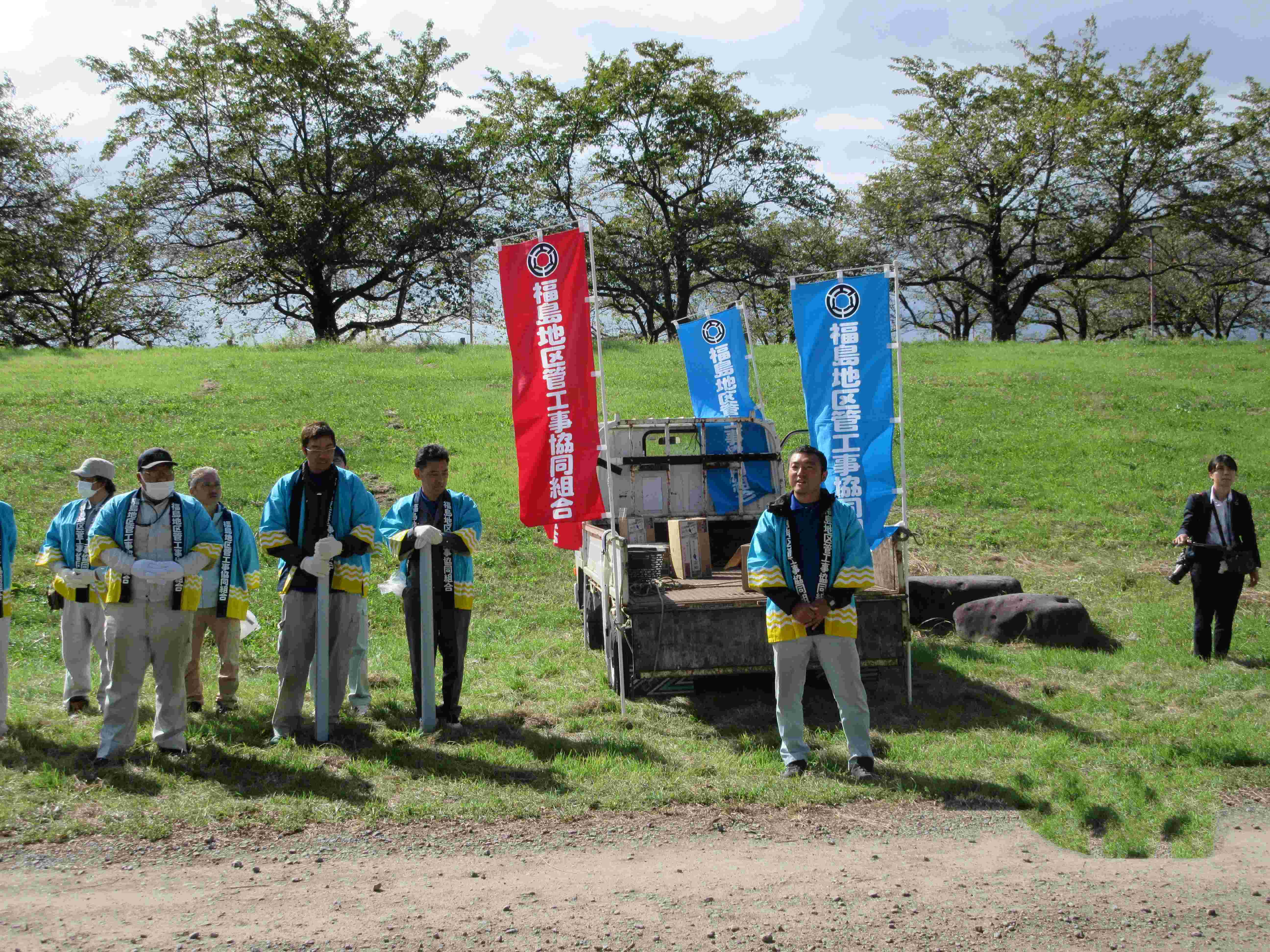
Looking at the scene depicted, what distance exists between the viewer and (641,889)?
433 cm

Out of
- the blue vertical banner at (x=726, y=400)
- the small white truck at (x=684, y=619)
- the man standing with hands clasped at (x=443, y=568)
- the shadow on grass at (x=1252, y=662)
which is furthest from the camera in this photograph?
the blue vertical banner at (x=726, y=400)

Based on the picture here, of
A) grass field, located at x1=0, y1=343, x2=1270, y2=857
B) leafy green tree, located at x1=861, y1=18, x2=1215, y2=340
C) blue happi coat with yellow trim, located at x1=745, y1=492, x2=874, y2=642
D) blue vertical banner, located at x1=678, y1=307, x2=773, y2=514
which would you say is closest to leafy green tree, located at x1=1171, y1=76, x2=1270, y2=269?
leafy green tree, located at x1=861, y1=18, x2=1215, y2=340

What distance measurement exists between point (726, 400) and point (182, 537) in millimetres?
6874

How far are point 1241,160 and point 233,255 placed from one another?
33228 mm

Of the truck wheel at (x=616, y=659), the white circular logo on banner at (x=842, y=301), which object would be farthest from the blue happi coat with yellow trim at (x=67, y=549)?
the white circular logo on banner at (x=842, y=301)

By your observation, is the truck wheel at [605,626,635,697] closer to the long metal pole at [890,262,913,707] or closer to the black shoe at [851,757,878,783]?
the black shoe at [851,757,878,783]

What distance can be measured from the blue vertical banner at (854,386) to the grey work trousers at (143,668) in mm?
4754

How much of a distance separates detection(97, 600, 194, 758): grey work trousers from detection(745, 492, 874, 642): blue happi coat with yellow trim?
3.49 meters

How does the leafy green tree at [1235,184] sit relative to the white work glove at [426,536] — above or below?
above

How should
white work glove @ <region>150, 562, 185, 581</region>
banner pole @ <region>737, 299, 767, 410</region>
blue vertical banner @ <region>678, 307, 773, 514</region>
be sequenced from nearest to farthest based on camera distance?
1. white work glove @ <region>150, 562, 185, 581</region>
2. blue vertical banner @ <region>678, 307, 773, 514</region>
3. banner pole @ <region>737, 299, 767, 410</region>

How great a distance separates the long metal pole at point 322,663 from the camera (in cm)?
634

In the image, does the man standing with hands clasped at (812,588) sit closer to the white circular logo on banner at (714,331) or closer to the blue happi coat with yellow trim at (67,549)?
the blue happi coat with yellow trim at (67,549)

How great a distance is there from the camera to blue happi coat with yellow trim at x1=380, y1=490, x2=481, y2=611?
6.75 m

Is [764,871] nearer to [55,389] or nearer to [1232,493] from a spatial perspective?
[1232,493]
